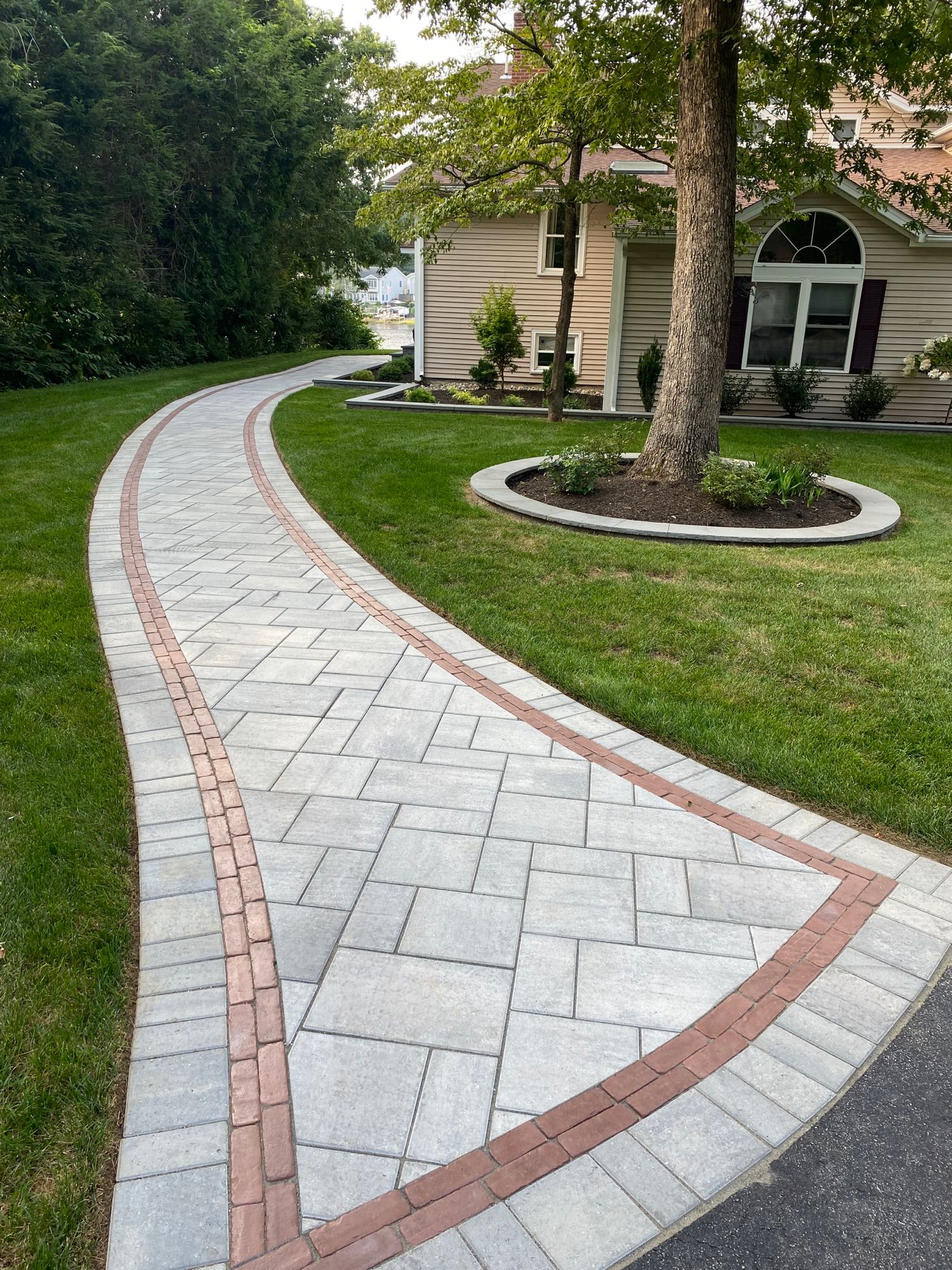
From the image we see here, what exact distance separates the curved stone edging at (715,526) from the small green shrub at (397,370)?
40.5ft

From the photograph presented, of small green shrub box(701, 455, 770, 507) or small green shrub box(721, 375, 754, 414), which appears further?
small green shrub box(721, 375, 754, 414)

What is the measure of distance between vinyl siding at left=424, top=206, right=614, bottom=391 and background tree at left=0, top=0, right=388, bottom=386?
4049mm

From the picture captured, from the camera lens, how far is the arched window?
14977mm

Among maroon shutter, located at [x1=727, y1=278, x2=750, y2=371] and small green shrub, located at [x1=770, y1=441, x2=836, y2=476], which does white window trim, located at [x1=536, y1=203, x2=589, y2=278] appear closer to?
maroon shutter, located at [x1=727, y1=278, x2=750, y2=371]

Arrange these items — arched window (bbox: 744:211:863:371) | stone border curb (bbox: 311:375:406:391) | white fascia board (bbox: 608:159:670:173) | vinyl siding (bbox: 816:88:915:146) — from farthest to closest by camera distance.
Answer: stone border curb (bbox: 311:375:406:391) → vinyl siding (bbox: 816:88:915:146) → white fascia board (bbox: 608:159:670:173) → arched window (bbox: 744:211:863:371)

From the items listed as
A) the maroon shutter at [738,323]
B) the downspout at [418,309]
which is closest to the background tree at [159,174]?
the downspout at [418,309]

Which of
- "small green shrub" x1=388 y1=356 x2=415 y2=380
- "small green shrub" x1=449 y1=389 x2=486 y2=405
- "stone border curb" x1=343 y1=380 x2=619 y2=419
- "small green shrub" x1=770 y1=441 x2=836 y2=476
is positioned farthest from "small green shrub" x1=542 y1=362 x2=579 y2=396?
"small green shrub" x1=770 y1=441 x2=836 y2=476

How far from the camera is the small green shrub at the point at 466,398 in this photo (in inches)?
626

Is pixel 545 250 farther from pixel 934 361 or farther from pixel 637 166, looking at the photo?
pixel 934 361

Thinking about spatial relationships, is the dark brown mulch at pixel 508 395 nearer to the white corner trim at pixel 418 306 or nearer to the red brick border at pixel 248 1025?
the white corner trim at pixel 418 306

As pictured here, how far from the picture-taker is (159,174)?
1934 centimetres

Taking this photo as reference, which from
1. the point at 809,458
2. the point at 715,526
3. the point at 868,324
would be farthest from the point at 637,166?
the point at 715,526

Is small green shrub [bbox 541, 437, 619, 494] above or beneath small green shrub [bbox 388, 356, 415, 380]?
beneath

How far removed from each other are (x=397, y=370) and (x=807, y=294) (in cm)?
946
